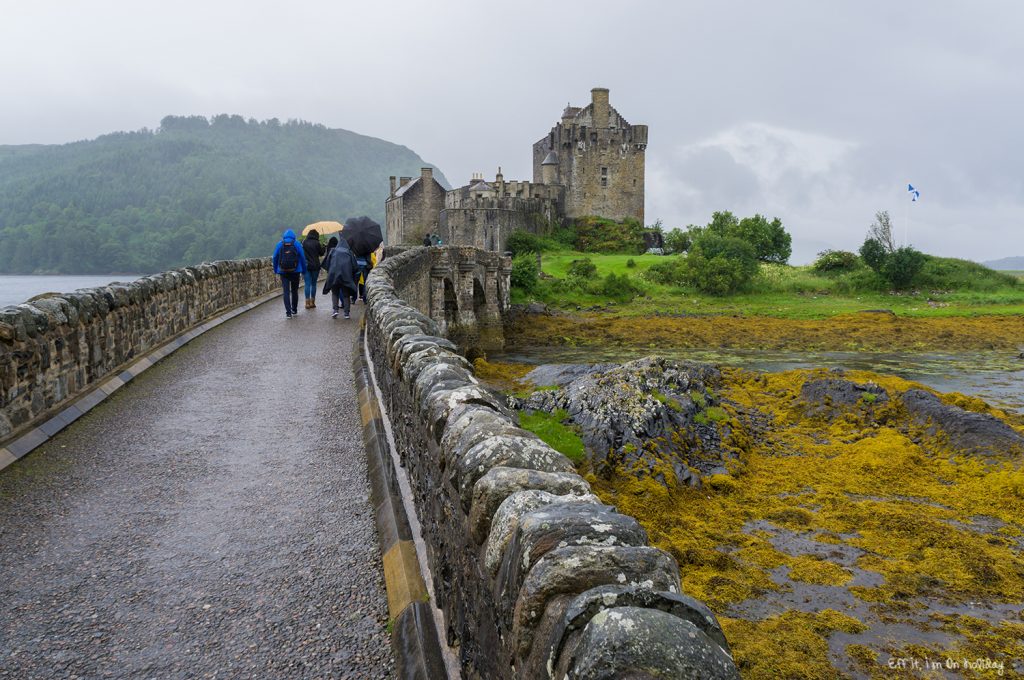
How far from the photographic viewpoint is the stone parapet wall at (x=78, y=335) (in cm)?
654

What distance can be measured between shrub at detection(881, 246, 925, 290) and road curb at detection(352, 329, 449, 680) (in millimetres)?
45588

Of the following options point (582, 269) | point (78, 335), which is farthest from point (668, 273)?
point (78, 335)

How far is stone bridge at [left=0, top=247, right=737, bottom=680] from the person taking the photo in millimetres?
2076

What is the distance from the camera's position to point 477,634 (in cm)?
285

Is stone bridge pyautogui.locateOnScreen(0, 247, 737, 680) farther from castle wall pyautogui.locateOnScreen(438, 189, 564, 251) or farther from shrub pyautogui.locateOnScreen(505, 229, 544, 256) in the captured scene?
shrub pyautogui.locateOnScreen(505, 229, 544, 256)

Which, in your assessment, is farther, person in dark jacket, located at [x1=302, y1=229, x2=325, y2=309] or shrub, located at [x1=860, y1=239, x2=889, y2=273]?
shrub, located at [x1=860, y1=239, x2=889, y2=273]

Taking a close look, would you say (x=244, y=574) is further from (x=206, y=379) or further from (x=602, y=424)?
(x=602, y=424)

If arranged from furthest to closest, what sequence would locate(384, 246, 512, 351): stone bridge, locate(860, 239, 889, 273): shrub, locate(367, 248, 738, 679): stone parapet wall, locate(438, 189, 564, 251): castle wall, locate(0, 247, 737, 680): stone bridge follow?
locate(438, 189, 564, 251): castle wall → locate(860, 239, 889, 273): shrub → locate(384, 246, 512, 351): stone bridge → locate(0, 247, 737, 680): stone bridge → locate(367, 248, 738, 679): stone parapet wall

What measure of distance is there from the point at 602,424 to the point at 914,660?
622 centimetres

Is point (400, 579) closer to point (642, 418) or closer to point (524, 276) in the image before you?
Result: point (642, 418)

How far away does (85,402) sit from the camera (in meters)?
7.68

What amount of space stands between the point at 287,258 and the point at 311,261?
5.19 ft

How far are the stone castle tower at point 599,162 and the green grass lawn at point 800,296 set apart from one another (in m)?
13.3

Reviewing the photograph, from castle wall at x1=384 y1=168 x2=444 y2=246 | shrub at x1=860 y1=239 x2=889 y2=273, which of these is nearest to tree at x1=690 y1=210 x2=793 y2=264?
shrub at x1=860 y1=239 x2=889 y2=273
